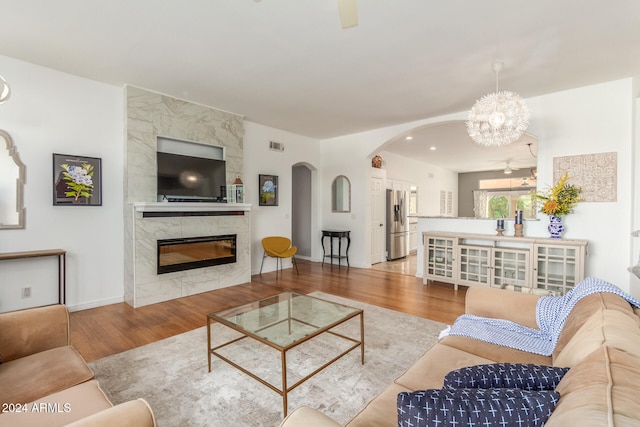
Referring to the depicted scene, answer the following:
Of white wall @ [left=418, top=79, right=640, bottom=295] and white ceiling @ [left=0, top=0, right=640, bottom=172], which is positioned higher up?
white ceiling @ [left=0, top=0, right=640, bottom=172]

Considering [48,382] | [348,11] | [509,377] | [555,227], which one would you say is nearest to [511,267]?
[555,227]

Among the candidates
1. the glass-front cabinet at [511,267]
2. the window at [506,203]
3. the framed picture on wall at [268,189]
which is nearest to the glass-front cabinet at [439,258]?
the glass-front cabinet at [511,267]

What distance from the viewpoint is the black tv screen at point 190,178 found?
4227 millimetres

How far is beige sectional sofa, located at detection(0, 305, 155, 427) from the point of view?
0.98 metres

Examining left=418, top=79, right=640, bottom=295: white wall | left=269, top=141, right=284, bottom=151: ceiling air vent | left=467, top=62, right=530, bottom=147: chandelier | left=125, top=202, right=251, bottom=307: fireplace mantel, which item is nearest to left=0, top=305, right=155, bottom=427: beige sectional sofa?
left=125, top=202, right=251, bottom=307: fireplace mantel

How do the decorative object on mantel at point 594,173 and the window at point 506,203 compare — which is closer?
the decorative object on mantel at point 594,173

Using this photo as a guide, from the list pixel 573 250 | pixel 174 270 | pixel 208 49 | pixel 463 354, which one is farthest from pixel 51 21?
pixel 573 250

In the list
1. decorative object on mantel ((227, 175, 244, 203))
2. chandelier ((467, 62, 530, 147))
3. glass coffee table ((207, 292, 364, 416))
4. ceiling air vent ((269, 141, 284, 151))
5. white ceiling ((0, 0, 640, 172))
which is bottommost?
glass coffee table ((207, 292, 364, 416))

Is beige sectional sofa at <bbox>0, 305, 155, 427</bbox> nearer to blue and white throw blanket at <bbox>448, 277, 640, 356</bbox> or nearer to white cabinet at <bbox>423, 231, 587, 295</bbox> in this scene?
blue and white throw blanket at <bbox>448, 277, 640, 356</bbox>

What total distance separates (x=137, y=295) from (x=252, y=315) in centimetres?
223

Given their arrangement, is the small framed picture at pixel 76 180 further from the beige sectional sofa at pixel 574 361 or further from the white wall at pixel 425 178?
the white wall at pixel 425 178

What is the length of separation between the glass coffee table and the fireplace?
6.42ft

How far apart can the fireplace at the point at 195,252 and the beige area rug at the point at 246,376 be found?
141cm

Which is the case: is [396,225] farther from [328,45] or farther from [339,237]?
[328,45]
